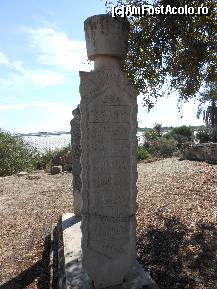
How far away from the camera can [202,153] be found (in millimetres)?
15133

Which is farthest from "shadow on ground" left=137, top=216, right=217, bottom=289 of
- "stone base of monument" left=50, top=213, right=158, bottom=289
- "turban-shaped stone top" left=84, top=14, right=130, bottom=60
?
"turban-shaped stone top" left=84, top=14, right=130, bottom=60

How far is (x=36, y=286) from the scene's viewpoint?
5.18m

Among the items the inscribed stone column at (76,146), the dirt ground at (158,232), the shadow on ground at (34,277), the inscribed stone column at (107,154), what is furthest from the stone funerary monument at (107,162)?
the inscribed stone column at (76,146)

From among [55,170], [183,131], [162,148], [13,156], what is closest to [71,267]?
[55,170]

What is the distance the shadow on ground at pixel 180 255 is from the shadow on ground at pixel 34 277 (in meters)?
1.35

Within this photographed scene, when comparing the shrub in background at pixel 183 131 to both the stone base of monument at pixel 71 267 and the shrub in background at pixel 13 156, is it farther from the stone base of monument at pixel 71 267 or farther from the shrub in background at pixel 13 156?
the stone base of monument at pixel 71 267

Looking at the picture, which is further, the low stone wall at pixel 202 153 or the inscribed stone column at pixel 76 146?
the low stone wall at pixel 202 153

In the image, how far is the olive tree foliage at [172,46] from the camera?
543cm

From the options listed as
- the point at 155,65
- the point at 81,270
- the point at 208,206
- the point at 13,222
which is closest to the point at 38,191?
the point at 13,222

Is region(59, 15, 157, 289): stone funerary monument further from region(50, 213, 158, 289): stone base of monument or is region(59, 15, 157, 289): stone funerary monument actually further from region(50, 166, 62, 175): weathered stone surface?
region(50, 166, 62, 175): weathered stone surface

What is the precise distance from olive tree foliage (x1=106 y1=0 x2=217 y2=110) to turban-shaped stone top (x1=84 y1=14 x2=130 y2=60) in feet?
3.90

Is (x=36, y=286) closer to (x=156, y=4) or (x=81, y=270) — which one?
(x=81, y=270)

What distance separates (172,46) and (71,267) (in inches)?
136

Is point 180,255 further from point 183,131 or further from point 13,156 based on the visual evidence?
point 183,131
